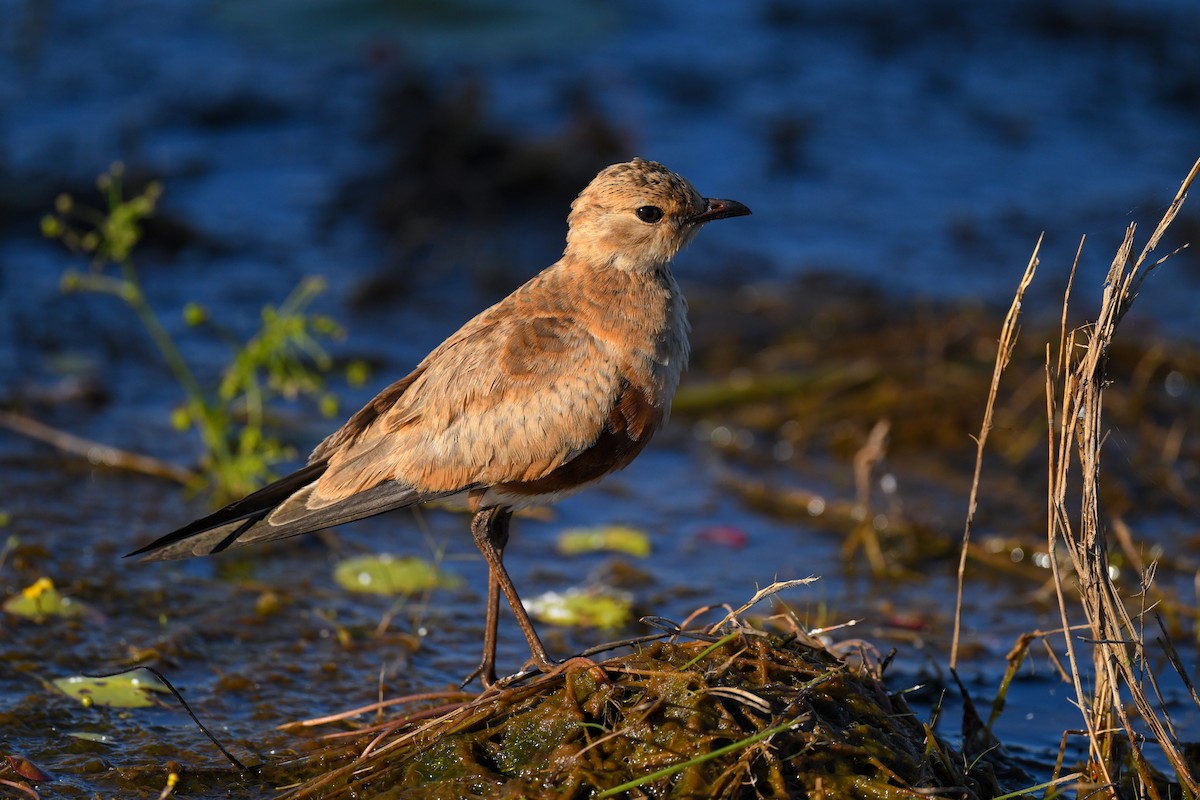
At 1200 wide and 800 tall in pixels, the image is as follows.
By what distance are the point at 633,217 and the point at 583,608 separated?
1.55 metres

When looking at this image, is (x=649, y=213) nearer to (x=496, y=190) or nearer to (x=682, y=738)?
(x=682, y=738)

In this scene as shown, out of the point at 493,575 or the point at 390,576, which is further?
the point at 390,576

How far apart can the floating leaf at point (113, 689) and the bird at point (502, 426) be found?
485 millimetres

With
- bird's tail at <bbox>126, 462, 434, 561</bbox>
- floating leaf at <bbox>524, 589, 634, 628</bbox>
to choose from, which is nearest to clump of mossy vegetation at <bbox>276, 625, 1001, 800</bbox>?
bird's tail at <bbox>126, 462, 434, 561</bbox>

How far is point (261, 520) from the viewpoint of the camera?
4586 mm

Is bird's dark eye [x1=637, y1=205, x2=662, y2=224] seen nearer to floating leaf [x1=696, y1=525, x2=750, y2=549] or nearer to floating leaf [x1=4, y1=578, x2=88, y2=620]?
floating leaf [x1=696, y1=525, x2=750, y2=549]

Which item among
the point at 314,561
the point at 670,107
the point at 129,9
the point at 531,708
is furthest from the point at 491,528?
the point at 129,9

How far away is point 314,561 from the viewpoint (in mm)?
5980

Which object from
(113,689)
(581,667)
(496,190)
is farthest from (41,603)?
(496,190)

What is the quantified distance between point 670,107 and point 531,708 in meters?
8.11

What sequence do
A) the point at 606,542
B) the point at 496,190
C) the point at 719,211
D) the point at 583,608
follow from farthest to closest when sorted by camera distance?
the point at 496,190, the point at 606,542, the point at 583,608, the point at 719,211

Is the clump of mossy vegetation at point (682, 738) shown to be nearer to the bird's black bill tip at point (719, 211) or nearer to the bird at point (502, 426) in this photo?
the bird at point (502, 426)

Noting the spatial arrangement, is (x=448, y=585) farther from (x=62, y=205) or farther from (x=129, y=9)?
(x=129, y=9)

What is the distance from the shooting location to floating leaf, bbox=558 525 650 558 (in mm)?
6242
